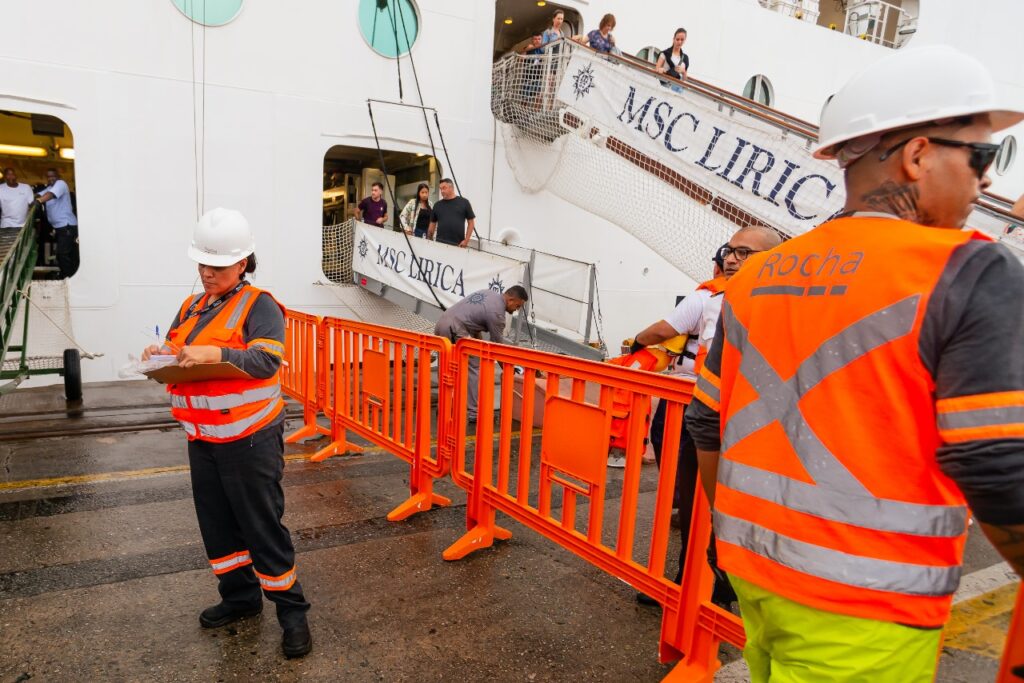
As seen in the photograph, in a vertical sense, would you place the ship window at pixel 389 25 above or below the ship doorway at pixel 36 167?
above

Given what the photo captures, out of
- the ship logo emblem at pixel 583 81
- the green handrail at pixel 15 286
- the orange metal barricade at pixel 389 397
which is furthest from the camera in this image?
the ship logo emblem at pixel 583 81

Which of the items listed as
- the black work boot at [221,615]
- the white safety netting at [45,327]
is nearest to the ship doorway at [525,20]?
the white safety netting at [45,327]

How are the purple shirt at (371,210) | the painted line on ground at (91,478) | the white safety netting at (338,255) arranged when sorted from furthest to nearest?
the purple shirt at (371,210), the white safety netting at (338,255), the painted line on ground at (91,478)

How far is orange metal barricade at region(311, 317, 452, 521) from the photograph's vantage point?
408 centimetres

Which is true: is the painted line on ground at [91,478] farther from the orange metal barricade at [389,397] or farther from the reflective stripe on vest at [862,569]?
the reflective stripe on vest at [862,569]

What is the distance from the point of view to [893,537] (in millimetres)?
1065

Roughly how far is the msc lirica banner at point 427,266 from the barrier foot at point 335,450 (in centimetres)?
290

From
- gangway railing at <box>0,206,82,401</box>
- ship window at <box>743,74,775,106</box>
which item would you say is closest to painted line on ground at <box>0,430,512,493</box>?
gangway railing at <box>0,206,82,401</box>

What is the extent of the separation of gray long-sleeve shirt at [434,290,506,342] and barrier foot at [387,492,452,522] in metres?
2.56

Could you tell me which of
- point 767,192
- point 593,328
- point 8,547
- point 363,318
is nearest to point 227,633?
point 8,547

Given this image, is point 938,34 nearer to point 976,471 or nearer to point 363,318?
point 363,318

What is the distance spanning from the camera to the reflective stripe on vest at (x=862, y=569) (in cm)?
107

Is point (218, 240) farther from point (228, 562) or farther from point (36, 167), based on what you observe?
point (36, 167)

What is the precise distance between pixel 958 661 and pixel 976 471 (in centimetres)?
248
